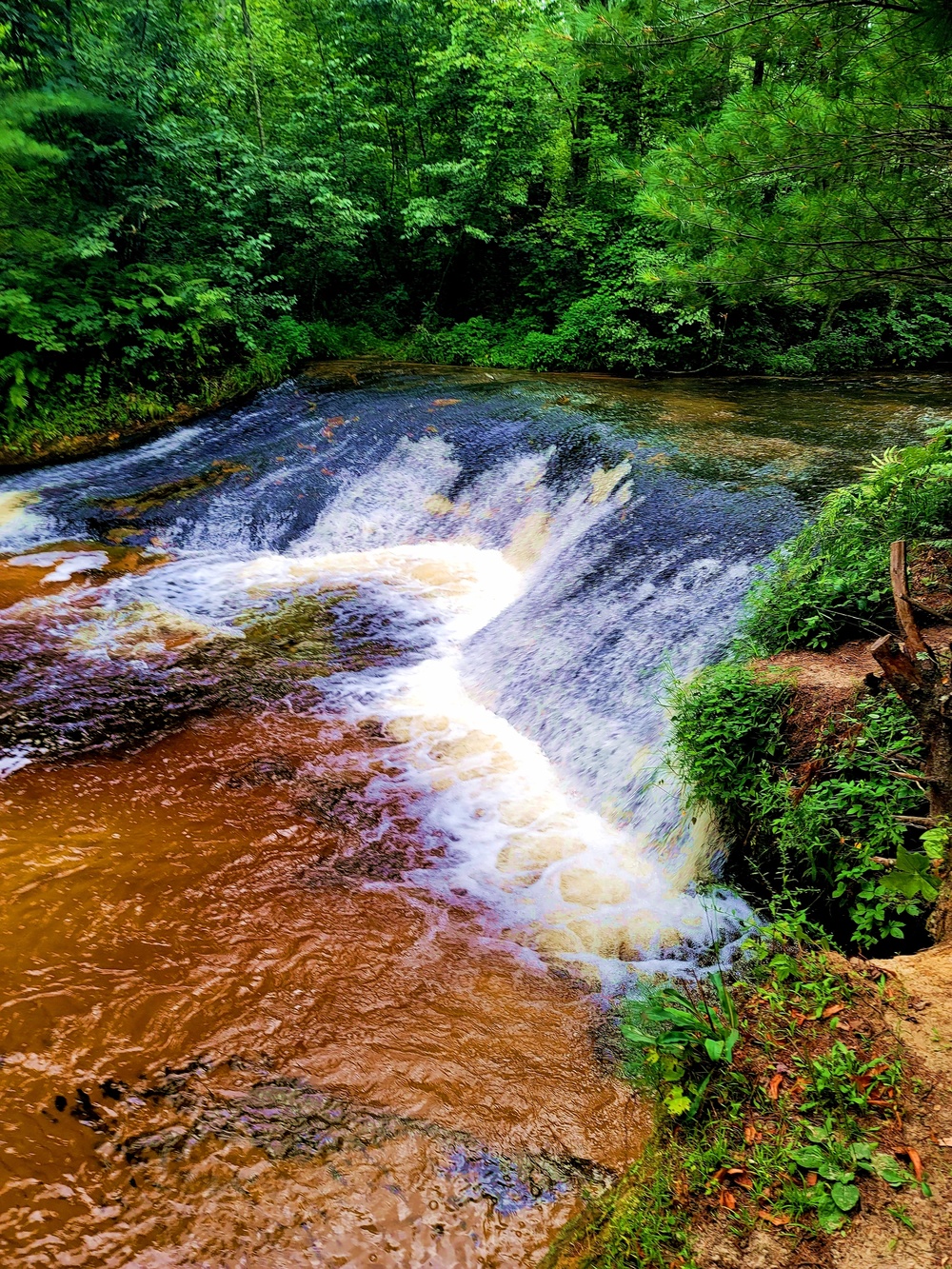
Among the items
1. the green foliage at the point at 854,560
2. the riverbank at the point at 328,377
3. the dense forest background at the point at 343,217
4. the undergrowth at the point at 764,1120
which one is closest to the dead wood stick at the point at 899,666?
the undergrowth at the point at 764,1120

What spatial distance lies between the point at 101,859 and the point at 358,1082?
2139 millimetres

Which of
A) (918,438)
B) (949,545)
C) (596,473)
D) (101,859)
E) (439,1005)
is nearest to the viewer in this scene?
(439,1005)

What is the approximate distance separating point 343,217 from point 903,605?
40.2 feet

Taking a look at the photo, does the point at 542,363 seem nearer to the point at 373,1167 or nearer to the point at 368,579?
the point at 368,579

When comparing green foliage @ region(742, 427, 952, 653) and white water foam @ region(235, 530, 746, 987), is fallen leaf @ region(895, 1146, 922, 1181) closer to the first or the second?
white water foam @ region(235, 530, 746, 987)

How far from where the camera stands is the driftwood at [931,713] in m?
3.04

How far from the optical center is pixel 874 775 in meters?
3.61

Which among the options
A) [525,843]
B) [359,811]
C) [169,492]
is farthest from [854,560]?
[169,492]

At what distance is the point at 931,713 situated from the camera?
10.2ft

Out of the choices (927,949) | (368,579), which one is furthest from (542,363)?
(927,949)

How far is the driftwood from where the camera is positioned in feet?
9.96

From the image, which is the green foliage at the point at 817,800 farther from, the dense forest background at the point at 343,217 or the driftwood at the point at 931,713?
the dense forest background at the point at 343,217

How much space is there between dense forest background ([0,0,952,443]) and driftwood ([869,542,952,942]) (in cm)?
239

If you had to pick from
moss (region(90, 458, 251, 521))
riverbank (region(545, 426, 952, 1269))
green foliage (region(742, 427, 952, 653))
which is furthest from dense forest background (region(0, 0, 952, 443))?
riverbank (region(545, 426, 952, 1269))
